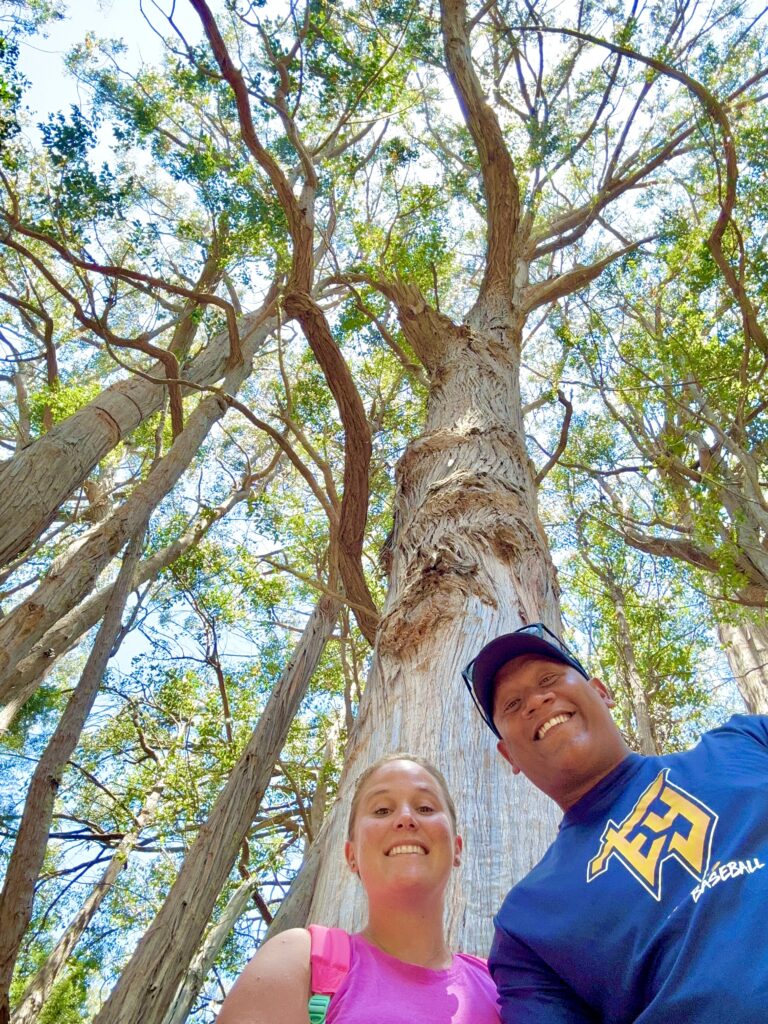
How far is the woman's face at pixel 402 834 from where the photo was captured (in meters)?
1.25

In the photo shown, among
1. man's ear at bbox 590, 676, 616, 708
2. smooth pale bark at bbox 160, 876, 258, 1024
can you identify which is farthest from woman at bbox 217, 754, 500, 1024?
smooth pale bark at bbox 160, 876, 258, 1024

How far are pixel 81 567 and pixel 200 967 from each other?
306 centimetres

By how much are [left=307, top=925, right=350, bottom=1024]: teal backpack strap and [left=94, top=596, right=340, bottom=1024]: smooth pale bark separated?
309cm

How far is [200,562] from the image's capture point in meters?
8.12

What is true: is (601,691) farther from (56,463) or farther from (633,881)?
(56,463)

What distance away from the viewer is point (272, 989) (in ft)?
3.25

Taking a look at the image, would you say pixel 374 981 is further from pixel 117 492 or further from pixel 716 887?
pixel 117 492

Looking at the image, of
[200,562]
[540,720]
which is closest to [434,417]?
[540,720]

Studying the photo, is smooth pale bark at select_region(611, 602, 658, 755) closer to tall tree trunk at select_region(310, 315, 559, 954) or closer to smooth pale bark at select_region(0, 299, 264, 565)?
tall tree trunk at select_region(310, 315, 559, 954)

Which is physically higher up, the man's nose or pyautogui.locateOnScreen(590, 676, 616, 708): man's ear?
pyautogui.locateOnScreen(590, 676, 616, 708): man's ear

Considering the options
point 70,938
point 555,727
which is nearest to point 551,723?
point 555,727

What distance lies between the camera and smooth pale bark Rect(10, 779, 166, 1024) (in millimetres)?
6770

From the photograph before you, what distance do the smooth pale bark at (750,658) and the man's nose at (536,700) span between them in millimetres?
8283

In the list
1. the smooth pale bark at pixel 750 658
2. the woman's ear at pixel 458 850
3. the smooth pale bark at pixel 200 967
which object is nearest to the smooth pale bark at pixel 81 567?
the smooth pale bark at pixel 200 967
